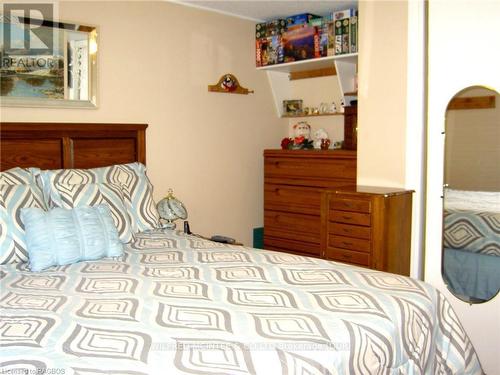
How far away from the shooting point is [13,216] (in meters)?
2.37

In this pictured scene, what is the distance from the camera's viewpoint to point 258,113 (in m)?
4.52

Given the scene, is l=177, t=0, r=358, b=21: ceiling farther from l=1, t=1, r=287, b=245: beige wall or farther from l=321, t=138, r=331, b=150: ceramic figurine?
l=321, t=138, r=331, b=150: ceramic figurine

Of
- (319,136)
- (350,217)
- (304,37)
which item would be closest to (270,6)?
(304,37)

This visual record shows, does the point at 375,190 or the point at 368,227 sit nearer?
the point at 368,227

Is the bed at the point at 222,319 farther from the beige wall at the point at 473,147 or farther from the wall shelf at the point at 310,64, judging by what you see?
the wall shelf at the point at 310,64

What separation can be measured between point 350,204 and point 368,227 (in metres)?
0.18

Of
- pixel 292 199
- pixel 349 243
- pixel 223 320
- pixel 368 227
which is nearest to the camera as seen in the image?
pixel 223 320

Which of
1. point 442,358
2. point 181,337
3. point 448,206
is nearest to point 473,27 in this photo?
point 448,206

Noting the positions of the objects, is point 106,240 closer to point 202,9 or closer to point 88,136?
point 88,136

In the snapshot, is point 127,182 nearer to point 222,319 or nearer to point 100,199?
point 100,199

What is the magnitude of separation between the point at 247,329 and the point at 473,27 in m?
2.19

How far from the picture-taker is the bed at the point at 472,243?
281cm

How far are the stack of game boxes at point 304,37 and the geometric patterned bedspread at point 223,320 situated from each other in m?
2.13

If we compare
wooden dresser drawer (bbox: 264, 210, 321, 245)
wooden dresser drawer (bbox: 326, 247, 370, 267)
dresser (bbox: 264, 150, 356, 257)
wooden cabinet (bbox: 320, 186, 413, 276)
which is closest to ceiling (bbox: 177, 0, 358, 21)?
dresser (bbox: 264, 150, 356, 257)
